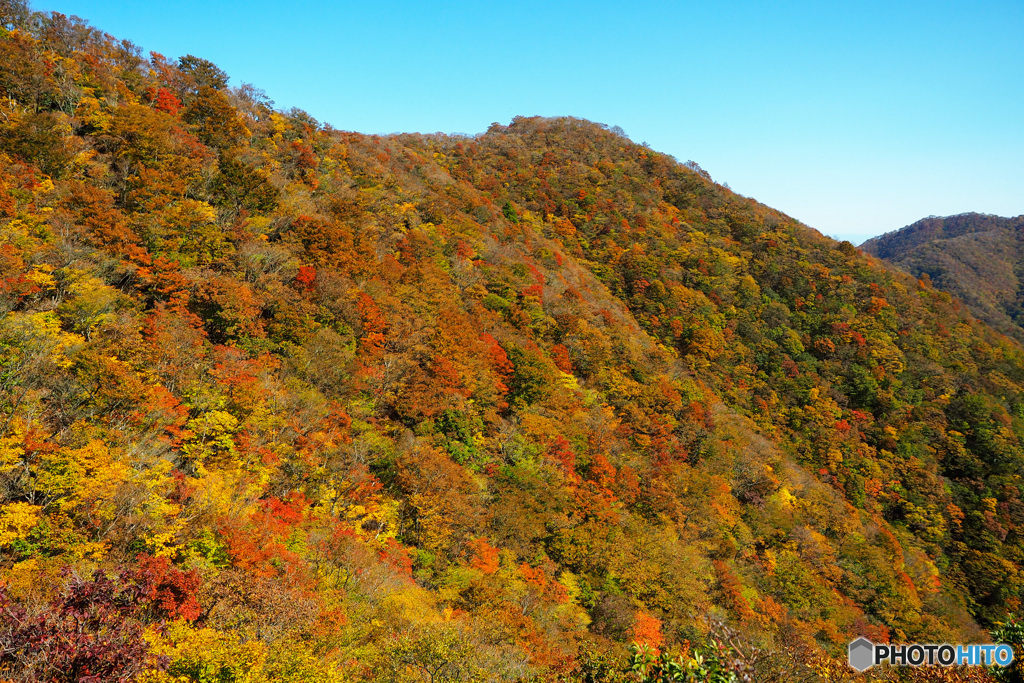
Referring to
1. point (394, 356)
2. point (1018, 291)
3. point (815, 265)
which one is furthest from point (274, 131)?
point (1018, 291)

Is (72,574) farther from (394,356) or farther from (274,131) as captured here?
(274,131)

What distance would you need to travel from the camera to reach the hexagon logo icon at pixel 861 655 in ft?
39.6

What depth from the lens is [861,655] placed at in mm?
12445
